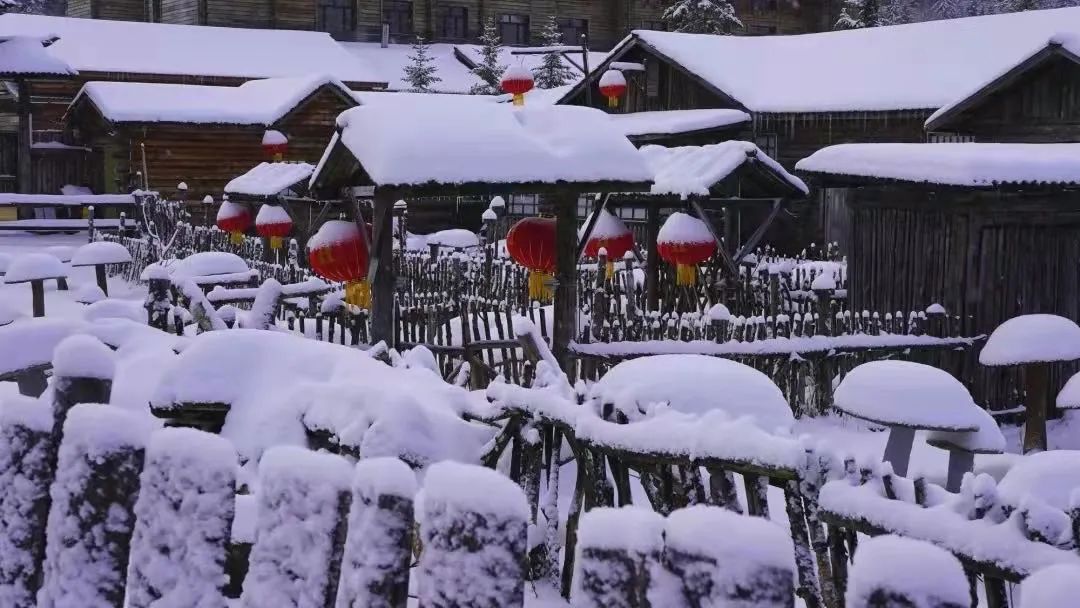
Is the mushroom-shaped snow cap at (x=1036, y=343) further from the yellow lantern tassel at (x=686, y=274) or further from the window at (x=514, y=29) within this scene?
the window at (x=514, y=29)

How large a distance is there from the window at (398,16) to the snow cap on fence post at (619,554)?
4139 cm

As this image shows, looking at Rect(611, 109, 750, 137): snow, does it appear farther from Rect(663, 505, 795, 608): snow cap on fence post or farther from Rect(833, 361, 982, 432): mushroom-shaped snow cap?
Rect(663, 505, 795, 608): snow cap on fence post

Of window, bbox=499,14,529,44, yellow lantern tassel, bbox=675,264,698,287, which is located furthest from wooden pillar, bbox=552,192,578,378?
window, bbox=499,14,529,44

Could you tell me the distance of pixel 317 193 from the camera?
9.25m

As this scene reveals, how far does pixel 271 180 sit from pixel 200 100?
1065cm

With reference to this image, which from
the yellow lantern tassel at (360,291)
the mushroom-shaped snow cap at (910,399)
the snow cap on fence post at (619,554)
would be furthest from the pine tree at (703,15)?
the snow cap on fence post at (619,554)

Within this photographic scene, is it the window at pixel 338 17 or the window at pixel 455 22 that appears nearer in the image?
the window at pixel 338 17

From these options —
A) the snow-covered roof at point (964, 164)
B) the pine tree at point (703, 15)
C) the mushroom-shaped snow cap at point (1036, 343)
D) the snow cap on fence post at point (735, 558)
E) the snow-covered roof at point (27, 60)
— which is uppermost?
the pine tree at point (703, 15)

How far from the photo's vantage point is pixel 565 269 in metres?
9.63

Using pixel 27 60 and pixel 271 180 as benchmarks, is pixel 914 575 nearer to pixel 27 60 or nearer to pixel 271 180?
pixel 271 180

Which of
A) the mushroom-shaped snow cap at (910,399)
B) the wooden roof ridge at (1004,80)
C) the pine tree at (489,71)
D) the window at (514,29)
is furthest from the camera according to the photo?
the window at (514,29)

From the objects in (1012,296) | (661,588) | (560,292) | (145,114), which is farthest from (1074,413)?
(145,114)

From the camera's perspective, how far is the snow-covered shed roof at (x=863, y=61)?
2330 cm

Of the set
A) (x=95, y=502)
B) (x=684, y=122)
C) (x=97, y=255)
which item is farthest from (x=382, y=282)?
(x=684, y=122)
